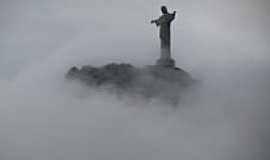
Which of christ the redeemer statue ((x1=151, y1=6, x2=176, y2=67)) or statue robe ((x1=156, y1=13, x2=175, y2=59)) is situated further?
statue robe ((x1=156, y1=13, x2=175, y2=59))

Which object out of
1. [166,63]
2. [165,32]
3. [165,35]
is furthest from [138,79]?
[165,32]

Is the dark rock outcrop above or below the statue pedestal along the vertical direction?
below

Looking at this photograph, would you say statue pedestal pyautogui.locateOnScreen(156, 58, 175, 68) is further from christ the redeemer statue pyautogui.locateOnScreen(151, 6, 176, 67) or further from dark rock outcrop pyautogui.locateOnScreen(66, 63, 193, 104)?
dark rock outcrop pyautogui.locateOnScreen(66, 63, 193, 104)

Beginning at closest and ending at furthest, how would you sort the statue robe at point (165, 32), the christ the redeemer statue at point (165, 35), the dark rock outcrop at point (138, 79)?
the dark rock outcrop at point (138, 79)
the christ the redeemer statue at point (165, 35)
the statue robe at point (165, 32)

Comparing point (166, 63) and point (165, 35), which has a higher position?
point (165, 35)

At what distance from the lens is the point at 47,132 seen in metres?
23.2

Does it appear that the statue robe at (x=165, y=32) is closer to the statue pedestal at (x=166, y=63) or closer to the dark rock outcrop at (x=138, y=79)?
the statue pedestal at (x=166, y=63)

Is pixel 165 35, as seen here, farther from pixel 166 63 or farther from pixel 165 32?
pixel 166 63

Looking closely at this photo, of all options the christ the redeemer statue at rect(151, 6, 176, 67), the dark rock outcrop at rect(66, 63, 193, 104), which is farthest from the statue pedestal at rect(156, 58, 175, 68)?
the dark rock outcrop at rect(66, 63, 193, 104)

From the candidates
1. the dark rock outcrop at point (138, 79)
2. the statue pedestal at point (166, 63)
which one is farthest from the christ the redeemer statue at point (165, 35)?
the dark rock outcrop at point (138, 79)

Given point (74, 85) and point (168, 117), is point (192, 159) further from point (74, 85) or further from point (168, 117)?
point (74, 85)

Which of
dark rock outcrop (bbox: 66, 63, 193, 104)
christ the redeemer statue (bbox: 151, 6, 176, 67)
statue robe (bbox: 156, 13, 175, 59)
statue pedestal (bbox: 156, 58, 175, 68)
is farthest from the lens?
statue robe (bbox: 156, 13, 175, 59)

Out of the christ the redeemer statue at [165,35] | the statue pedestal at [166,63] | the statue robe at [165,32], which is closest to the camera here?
the statue pedestal at [166,63]

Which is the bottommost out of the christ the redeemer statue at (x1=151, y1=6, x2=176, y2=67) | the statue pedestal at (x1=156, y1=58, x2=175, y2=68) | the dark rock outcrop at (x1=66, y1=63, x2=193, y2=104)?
the dark rock outcrop at (x1=66, y1=63, x2=193, y2=104)
